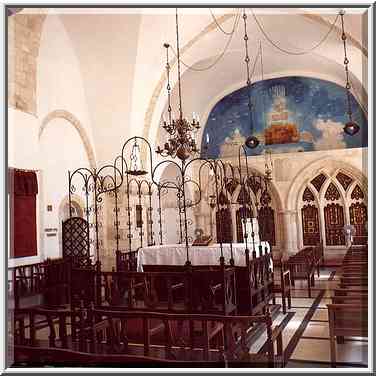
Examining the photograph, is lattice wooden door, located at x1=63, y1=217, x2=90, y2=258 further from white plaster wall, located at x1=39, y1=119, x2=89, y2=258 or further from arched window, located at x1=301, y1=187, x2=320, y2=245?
arched window, located at x1=301, y1=187, x2=320, y2=245

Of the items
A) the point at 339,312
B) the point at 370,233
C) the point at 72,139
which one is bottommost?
the point at 339,312

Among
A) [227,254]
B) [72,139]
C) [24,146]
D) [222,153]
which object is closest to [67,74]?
[72,139]

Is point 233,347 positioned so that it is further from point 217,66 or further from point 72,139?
point 217,66

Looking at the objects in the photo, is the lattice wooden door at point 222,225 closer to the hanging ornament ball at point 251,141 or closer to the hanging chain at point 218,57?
the hanging ornament ball at point 251,141

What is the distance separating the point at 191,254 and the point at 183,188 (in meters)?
1.87

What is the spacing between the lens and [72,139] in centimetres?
1140

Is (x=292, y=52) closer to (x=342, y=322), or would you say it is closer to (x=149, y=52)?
(x=149, y=52)

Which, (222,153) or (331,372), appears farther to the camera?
(222,153)

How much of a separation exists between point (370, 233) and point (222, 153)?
1458 centimetres

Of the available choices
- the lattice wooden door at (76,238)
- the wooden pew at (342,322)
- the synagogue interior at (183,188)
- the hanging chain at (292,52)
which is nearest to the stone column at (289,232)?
the synagogue interior at (183,188)

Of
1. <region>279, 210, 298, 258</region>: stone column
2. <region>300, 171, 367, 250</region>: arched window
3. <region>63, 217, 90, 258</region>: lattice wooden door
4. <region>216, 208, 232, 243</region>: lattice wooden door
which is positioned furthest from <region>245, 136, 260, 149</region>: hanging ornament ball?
<region>300, 171, 367, 250</region>: arched window

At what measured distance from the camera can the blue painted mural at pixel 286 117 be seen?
1577 centimetres

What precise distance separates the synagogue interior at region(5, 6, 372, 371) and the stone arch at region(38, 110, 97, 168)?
0.14 feet

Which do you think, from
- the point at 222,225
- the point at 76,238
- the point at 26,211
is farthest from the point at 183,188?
the point at 76,238
